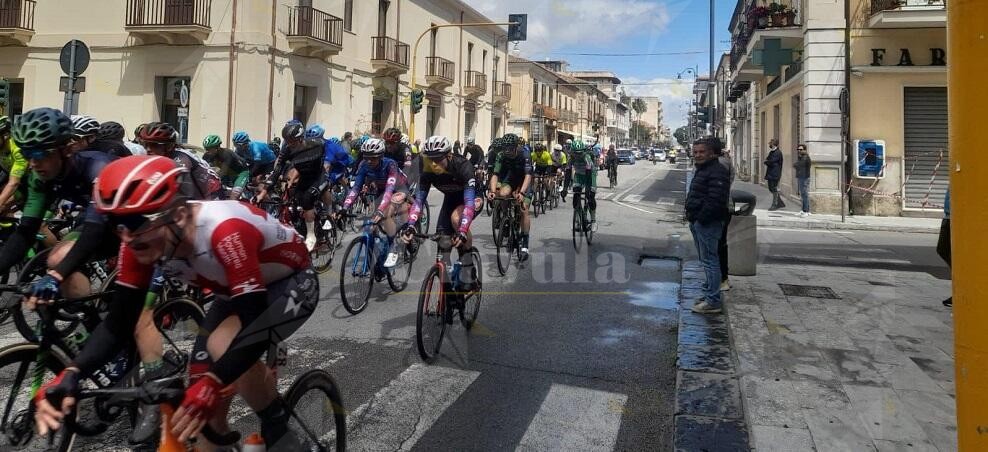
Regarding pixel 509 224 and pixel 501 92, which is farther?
pixel 501 92

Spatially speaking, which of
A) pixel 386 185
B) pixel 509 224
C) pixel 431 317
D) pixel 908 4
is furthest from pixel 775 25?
pixel 431 317

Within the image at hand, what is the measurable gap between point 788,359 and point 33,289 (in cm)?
481

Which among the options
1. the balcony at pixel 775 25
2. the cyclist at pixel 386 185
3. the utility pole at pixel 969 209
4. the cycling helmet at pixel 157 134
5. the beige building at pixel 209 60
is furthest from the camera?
the beige building at pixel 209 60

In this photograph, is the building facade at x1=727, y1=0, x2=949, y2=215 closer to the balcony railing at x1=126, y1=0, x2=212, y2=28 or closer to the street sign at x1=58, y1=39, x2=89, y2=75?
the street sign at x1=58, y1=39, x2=89, y2=75

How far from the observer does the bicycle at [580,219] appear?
433 inches

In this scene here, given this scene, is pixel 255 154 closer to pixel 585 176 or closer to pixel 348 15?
pixel 585 176

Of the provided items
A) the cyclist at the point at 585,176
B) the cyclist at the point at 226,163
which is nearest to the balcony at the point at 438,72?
the cyclist at the point at 585,176

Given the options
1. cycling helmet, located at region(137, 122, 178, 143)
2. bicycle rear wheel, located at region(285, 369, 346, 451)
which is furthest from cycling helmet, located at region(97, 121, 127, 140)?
bicycle rear wheel, located at region(285, 369, 346, 451)

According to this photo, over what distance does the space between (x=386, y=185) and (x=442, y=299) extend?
8.34ft

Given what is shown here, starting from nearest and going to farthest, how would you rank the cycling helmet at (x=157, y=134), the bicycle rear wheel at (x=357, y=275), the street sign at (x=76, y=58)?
the cycling helmet at (x=157, y=134) < the bicycle rear wheel at (x=357, y=275) < the street sign at (x=76, y=58)

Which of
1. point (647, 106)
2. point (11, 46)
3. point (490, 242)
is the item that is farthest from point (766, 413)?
point (647, 106)

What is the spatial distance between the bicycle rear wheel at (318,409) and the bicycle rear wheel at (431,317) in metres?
1.82

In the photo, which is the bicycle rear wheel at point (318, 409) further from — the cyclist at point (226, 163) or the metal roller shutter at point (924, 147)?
the metal roller shutter at point (924, 147)

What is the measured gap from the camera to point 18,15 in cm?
2311
